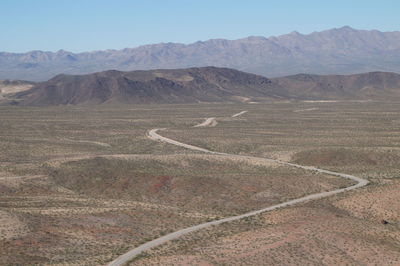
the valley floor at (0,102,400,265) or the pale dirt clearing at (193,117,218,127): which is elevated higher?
the valley floor at (0,102,400,265)

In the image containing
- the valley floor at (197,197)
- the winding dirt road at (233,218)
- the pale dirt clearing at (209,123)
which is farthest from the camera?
the pale dirt clearing at (209,123)

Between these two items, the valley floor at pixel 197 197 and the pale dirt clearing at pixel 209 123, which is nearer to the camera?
the valley floor at pixel 197 197

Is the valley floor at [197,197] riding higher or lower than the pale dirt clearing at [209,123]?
higher

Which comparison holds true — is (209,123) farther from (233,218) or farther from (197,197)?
(233,218)

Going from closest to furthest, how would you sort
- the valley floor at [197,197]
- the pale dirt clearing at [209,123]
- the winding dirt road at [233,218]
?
the winding dirt road at [233,218] → the valley floor at [197,197] → the pale dirt clearing at [209,123]

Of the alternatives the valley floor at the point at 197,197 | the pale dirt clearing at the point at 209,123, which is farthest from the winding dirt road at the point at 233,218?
the pale dirt clearing at the point at 209,123

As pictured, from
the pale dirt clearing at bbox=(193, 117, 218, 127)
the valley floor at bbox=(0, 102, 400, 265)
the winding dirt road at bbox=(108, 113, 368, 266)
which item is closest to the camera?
the winding dirt road at bbox=(108, 113, 368, 266)

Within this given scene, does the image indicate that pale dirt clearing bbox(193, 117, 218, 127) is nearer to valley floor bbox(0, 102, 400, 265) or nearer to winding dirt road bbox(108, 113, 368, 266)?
valley floor bbox(0, 102, 400, 265)

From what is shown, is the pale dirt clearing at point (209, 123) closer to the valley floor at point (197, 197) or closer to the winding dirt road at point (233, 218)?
the valley floor at point (197, 197)

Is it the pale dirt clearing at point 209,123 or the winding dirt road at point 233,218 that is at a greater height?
the winding dirt road at point 233,218

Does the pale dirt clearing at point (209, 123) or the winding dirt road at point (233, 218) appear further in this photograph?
the pale dirt clearing at point (209, 123)

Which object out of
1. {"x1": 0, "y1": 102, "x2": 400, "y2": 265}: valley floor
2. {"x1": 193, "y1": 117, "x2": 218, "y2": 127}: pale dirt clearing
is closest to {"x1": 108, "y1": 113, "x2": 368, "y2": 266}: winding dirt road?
{"x1": 0, "y1": 102, "x2": 400, "y2": 265}: valley floor

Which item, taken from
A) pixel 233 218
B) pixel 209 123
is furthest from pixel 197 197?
pixel 209 123
